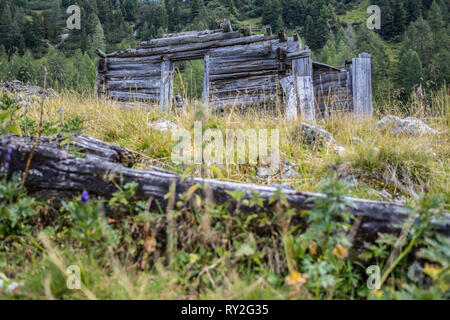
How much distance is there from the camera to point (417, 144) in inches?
119

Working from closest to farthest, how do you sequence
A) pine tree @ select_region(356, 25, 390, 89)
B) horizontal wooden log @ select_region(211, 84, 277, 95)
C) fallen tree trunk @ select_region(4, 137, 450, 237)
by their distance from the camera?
fallen tree trunk @ select_region(4, 137, 450, 237), horizontal wooden log @ select_region(211, 84, 277, 95), pine tree @ select_region(356, 25, 390, 89)

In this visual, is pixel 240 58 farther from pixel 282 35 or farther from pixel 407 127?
pixel 407 127

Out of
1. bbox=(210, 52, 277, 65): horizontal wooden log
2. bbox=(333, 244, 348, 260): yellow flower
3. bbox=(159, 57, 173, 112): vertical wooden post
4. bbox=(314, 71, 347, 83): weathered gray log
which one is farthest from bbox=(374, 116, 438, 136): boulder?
bbox=(159, 57, 173, 112): vertical wooden post

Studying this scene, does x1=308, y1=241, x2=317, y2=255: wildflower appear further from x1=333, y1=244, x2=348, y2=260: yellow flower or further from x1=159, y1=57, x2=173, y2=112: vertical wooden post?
x1=159, y1=57, x2=173, y2=112: vertical wooden post

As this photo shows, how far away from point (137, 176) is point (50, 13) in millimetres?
102116

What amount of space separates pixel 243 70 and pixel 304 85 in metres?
2.16

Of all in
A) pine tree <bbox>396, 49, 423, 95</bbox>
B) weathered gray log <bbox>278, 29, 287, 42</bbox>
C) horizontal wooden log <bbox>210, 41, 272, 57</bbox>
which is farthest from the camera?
pine tree <bbox>396, 49, 423, 95</bbox>

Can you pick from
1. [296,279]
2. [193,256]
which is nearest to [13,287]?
[193,256]

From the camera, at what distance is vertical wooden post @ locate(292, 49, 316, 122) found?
680cm

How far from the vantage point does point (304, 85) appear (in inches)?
280
